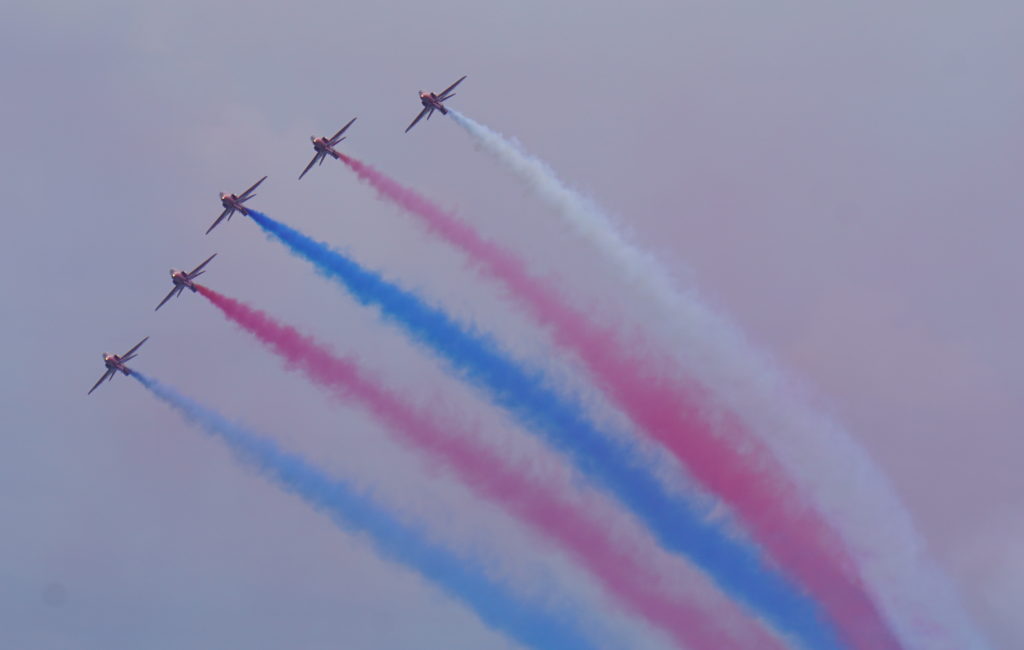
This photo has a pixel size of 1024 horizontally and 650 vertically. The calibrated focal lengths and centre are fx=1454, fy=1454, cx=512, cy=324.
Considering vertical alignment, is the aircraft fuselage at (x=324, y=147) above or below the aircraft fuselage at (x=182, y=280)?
above

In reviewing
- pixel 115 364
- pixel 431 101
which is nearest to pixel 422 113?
pixel 431 101

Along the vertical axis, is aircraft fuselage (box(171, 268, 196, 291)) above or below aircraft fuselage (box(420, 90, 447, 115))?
below

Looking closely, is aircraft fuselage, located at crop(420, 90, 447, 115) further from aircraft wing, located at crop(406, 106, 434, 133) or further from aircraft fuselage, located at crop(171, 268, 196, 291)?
aircraft fuselage, located at crop(171, 268, 196, 291)

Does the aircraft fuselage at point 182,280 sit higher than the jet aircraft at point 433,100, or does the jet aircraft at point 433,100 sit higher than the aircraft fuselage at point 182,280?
the jet aircraft at point 433,100

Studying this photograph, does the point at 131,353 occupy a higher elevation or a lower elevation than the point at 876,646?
lower

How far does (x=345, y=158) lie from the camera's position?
62969 mm

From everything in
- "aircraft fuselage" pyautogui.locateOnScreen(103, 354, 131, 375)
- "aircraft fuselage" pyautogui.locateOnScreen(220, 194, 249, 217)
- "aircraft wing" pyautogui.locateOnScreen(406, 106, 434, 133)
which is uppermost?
"aircraft wing" pyautogui.locateOnScreen(406, 106, 434, 133)

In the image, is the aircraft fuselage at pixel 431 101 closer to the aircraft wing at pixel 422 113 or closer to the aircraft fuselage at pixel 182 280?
the aircraft wing at pixel 422 113

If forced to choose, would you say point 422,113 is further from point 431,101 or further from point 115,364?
point 115,364

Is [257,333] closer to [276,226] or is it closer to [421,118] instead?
[276,226]

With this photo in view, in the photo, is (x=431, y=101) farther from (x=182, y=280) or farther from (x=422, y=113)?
(x=182, y=280)

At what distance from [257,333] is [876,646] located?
28341mm

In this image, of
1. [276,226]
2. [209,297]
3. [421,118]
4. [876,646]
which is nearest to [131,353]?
[209,297]

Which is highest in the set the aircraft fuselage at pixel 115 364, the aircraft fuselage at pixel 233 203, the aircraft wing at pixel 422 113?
the aircraft wing at pixel 422 113
